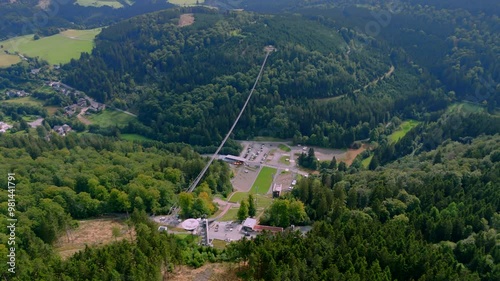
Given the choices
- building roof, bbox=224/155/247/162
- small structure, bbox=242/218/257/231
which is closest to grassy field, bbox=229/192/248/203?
small structure, bbox=242/218/257/231

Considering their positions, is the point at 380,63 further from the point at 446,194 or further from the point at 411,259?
the point at 411,259

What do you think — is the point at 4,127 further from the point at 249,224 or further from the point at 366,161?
the point at 366,161

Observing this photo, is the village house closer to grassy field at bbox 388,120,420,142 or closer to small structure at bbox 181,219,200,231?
small structure at bbox 181,219,200,231

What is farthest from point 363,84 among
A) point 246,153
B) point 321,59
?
point 246,153

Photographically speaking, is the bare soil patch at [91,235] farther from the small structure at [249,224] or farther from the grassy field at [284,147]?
the grassy field at [284,147]

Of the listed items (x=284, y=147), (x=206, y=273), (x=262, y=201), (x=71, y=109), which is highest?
(x=206, y=273)

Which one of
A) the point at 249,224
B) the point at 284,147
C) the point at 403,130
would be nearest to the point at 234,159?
the point at 284,147

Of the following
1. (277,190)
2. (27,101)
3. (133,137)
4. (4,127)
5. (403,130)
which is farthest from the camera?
(27,101)
